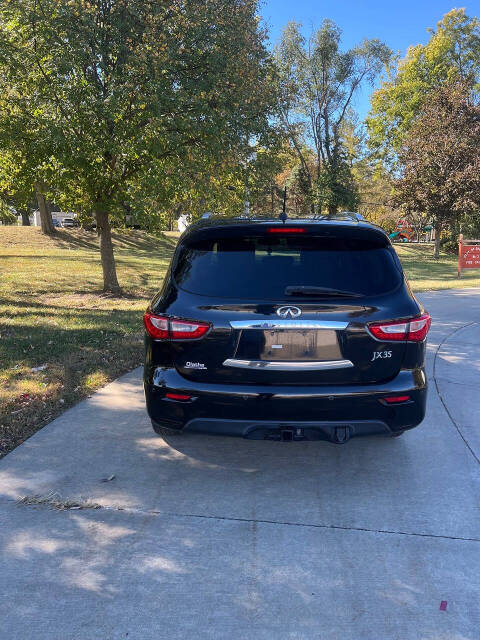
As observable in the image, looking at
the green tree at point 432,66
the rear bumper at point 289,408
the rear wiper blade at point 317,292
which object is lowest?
the rear bumper at point 289,408

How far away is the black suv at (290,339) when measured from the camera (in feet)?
10.5

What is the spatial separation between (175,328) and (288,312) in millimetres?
722

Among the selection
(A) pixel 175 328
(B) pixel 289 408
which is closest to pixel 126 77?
(A) pixel 175 328

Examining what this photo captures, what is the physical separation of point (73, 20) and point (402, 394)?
31.7ft

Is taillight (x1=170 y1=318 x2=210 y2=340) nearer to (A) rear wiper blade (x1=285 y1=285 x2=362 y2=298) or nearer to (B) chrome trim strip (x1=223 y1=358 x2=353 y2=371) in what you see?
(B) chrome trim strip (x1=223 y1=358 x2=353 y2=371)

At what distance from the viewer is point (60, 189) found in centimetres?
1238

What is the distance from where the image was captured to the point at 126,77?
9.59 m

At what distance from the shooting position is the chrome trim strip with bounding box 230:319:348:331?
313cm

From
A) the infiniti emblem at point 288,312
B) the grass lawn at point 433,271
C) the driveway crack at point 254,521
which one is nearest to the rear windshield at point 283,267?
the infiniti emblem at point 288,312

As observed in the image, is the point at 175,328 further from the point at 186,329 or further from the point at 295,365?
the point at 295,365

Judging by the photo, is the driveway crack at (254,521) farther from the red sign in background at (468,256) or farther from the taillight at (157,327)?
the red sign in background at (468,256)

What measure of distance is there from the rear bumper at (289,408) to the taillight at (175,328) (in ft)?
0.78

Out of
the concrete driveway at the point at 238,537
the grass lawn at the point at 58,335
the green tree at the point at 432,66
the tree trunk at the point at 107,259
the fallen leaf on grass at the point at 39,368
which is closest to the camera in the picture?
the concrete driveway at the point at 238,537

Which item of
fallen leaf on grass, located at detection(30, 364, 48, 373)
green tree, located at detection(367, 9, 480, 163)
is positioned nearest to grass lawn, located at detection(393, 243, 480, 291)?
green tree, located at detection(367, 9, 480, 163)
